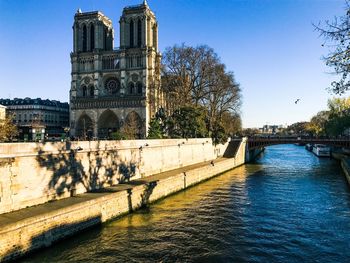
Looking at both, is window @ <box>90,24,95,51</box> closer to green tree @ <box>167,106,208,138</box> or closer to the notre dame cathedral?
the notre dame cathedral

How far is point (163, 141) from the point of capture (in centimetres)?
3788

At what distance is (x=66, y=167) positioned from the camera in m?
22.5

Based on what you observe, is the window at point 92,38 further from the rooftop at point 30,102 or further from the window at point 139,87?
the rooftop at point 30,102

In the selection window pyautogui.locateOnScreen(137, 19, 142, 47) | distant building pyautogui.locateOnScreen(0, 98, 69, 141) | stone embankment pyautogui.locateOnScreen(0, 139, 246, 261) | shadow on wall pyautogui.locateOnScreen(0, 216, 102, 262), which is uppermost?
window pyautogui.locateOnScreen(137, 19, 142, 47)

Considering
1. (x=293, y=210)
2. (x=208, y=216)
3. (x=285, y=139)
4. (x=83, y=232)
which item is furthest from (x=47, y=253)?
(x=285, y=139)

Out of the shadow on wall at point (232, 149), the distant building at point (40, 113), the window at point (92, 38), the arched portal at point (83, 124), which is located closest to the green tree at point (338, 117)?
the shadow on wall at point (232, 149)

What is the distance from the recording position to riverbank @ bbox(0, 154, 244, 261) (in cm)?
1475

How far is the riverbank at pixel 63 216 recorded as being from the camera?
1475cm

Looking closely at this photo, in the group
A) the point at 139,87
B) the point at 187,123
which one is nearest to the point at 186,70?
the point at 187,123

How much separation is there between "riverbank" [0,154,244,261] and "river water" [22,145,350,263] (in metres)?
0.56

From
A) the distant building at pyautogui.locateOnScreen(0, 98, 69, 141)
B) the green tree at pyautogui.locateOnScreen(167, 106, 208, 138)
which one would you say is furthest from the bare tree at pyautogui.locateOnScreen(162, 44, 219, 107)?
the distant building at pyautogui.locateOnScreen(0, 98, 69, 141)

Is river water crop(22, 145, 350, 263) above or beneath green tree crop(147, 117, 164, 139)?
beneath

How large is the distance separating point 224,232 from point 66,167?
1034 centimetres

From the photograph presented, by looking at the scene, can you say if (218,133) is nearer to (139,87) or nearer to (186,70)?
(186,70)
